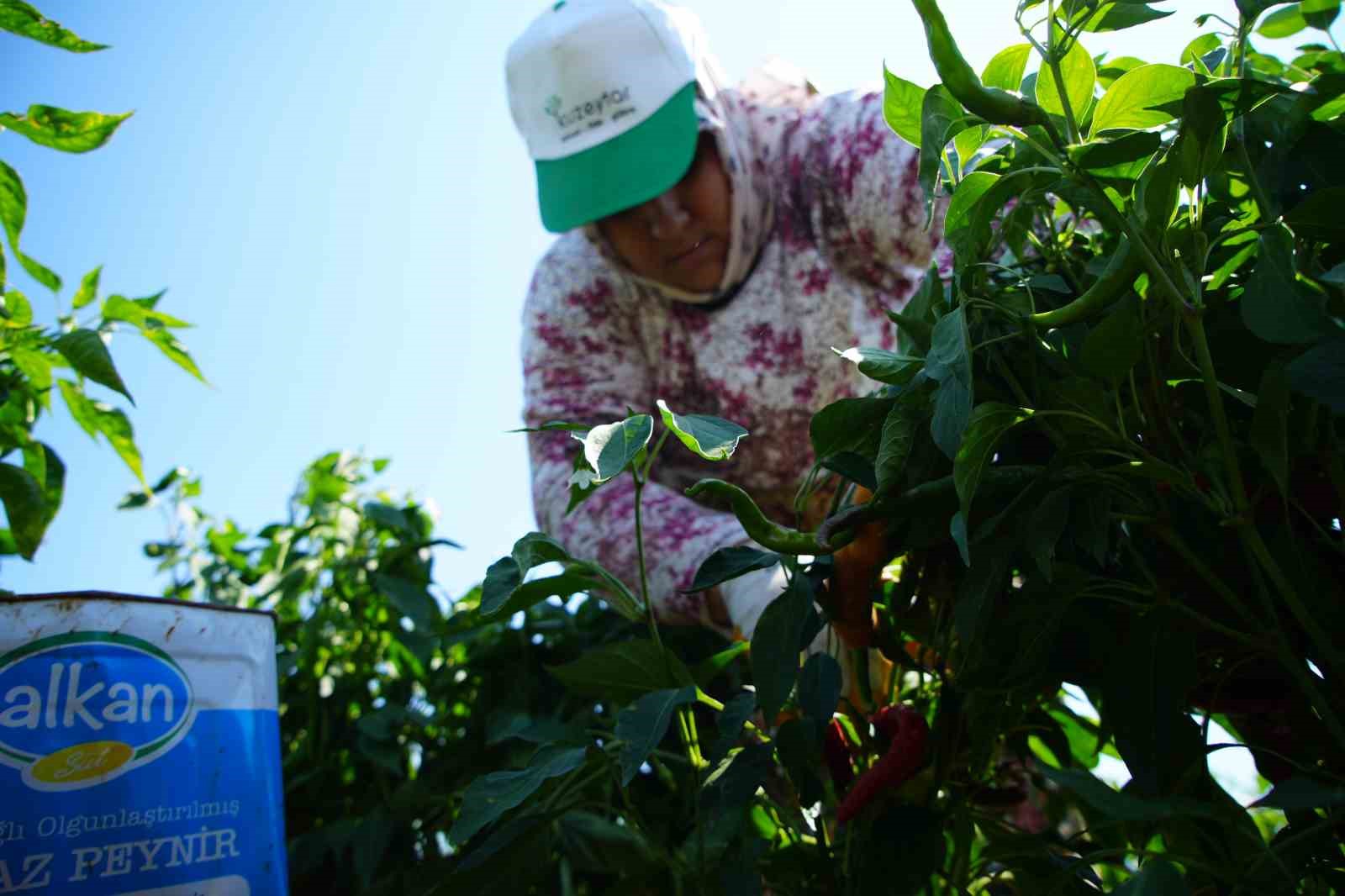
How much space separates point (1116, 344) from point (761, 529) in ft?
0.52

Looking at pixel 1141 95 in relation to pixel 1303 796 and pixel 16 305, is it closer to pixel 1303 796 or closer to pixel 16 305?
pixel 1303 796

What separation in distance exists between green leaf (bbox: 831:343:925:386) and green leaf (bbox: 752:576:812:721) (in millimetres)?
A: 128

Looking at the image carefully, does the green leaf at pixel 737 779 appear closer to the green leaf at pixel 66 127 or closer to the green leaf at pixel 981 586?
the green leaf at pixel 981 586

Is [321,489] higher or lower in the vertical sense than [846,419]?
higher

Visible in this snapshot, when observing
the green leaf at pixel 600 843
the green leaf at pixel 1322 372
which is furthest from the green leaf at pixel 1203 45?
the green leaf at pixel 600 843

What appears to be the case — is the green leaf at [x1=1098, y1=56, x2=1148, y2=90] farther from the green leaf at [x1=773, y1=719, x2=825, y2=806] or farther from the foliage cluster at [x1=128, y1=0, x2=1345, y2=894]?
the green leaf at [x1=773, y1=719, x2=825, y2=806]

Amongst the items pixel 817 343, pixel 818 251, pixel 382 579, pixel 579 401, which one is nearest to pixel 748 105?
pixel 818 251

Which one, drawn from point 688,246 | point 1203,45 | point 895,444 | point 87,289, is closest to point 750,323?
point 688,246

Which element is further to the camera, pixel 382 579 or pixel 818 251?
pixel 818 251

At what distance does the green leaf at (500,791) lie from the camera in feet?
1.76

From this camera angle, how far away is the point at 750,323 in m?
1.86

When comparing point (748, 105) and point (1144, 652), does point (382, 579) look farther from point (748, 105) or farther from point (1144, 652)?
point (748, 105)

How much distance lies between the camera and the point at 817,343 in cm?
181

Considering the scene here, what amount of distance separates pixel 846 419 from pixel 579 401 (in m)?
1.37
